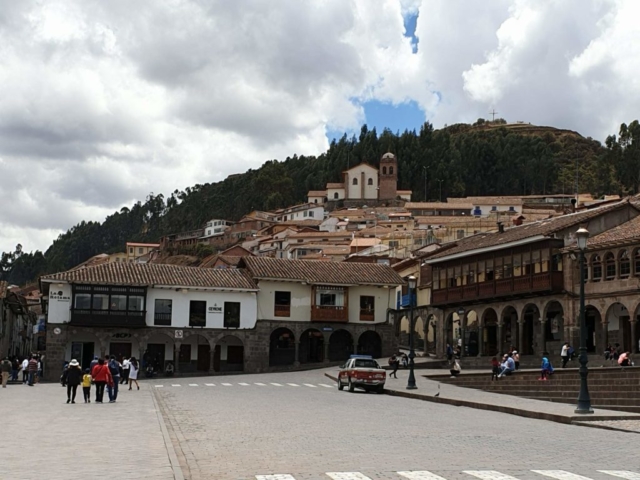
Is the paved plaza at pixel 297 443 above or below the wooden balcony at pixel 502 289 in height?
below

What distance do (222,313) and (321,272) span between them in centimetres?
782

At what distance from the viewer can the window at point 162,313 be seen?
179 feet

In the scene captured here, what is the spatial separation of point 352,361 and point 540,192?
4663 inches

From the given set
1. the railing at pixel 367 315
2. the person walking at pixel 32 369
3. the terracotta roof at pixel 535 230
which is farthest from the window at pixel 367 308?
the person walking at pixel 32 369

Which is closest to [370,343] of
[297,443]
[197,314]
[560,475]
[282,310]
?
[282,310]

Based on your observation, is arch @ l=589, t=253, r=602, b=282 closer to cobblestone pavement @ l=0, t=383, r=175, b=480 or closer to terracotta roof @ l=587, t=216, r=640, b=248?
terracotta roof @ l=587, t=216, r=640, b=248

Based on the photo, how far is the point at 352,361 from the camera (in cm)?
3603

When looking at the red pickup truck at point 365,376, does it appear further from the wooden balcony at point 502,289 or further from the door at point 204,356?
the door at point 204,356

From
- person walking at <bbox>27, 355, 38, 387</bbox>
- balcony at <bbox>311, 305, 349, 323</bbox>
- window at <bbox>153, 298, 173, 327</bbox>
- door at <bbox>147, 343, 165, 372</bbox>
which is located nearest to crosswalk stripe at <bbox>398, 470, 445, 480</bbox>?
person walking at <bbox>27, 355, 38, 387</bbox>

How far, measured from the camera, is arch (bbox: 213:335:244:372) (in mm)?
57062

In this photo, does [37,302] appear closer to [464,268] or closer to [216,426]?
[464,268]

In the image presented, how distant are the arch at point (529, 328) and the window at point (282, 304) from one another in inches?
648

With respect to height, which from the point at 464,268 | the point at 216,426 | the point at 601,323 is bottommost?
the point at 216,426

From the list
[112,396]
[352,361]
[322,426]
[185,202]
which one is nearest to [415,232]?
[352,361]
